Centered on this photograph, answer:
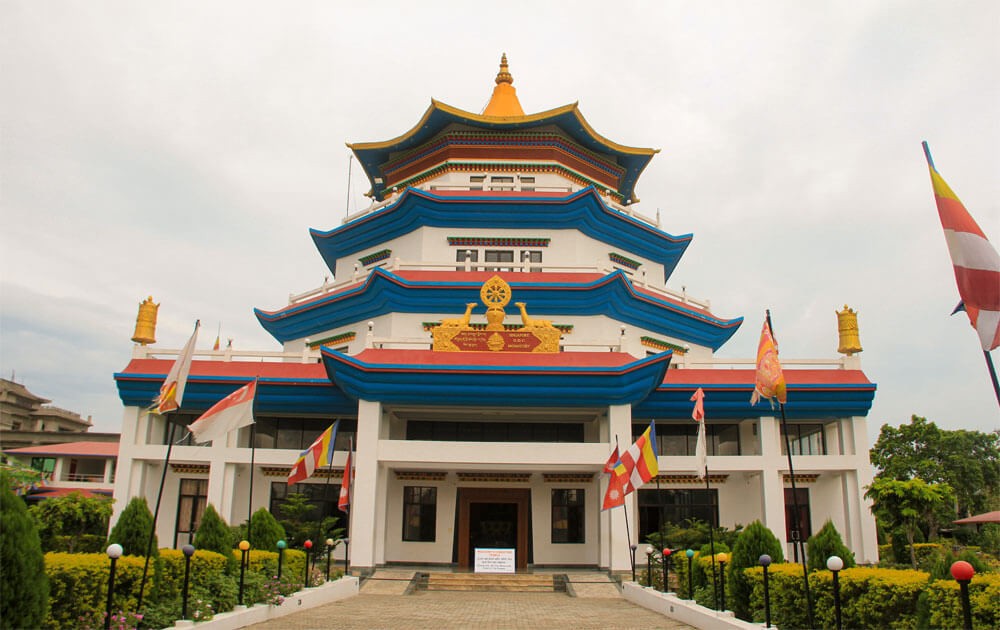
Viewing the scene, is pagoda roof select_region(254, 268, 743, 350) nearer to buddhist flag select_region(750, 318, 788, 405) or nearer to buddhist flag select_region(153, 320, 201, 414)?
buddhist flag select_region(750, 318, 788, 405)

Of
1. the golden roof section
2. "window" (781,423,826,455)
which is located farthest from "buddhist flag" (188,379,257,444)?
the golden roof section

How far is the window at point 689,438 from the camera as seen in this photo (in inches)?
978

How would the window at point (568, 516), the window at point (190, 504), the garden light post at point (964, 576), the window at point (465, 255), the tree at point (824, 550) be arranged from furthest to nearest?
the window at point (465, 255), the window at point (190, 504), the window at point (568, 516), the tree at point (824, 550), the garden light post at point (964, 576)

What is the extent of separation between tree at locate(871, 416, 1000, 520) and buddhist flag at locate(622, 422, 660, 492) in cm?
3278

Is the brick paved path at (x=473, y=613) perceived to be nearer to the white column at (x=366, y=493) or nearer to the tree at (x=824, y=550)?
the white column at (x=366, y=493)

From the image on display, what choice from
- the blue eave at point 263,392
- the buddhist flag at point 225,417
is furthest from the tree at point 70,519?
the buddhist flag at point 225,417

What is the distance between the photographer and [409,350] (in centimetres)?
2198

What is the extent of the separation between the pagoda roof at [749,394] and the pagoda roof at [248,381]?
33.3 ft

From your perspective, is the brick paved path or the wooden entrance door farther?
the wooden entrance door

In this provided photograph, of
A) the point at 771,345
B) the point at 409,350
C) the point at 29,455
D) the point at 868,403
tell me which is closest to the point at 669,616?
the point at 771,345

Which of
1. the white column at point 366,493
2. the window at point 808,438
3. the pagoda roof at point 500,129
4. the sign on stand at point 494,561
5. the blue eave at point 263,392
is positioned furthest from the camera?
the pagoda roof at point 500,129

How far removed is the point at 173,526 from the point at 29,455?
30.8 m

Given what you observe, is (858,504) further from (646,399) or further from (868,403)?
(646,399)

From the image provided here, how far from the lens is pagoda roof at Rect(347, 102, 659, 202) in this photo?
2891cm
